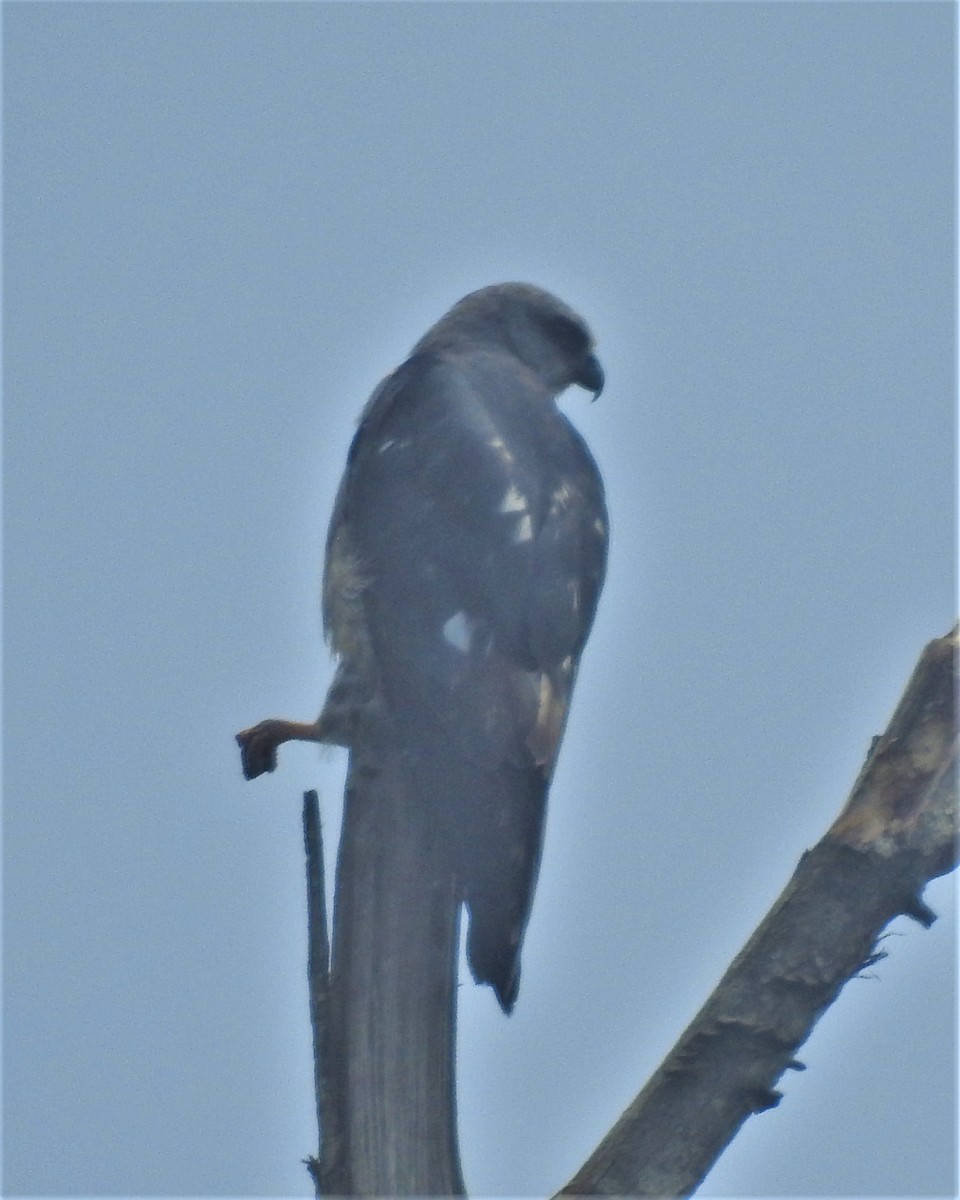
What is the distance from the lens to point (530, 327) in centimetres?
617

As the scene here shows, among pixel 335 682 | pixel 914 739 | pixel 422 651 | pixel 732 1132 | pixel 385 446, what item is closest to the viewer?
pixel 732 1132

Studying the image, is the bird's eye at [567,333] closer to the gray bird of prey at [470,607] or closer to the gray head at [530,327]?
the gray head at [530,327]

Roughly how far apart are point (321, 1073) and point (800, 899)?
3.39ft

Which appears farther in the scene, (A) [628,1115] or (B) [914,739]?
(B) [914,739]

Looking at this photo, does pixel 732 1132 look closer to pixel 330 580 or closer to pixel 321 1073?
pixel 321 1073

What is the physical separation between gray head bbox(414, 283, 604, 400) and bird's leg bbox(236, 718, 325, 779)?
1.95 m

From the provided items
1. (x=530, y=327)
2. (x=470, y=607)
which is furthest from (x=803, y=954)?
(x=530, y=327)

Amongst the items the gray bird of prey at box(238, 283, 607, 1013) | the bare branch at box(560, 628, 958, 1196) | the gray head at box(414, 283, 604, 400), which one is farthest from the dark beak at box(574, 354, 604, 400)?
the bare branch at box(560, 628, 958, 1196)

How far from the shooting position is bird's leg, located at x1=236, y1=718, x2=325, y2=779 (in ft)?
15.0

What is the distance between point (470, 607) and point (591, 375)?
2.32 m

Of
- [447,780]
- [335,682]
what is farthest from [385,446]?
[447,780]

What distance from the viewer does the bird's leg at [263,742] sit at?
4562 mm

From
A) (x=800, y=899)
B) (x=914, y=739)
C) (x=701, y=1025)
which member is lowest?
(x=701, y=1025)

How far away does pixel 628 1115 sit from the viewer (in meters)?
3.22
